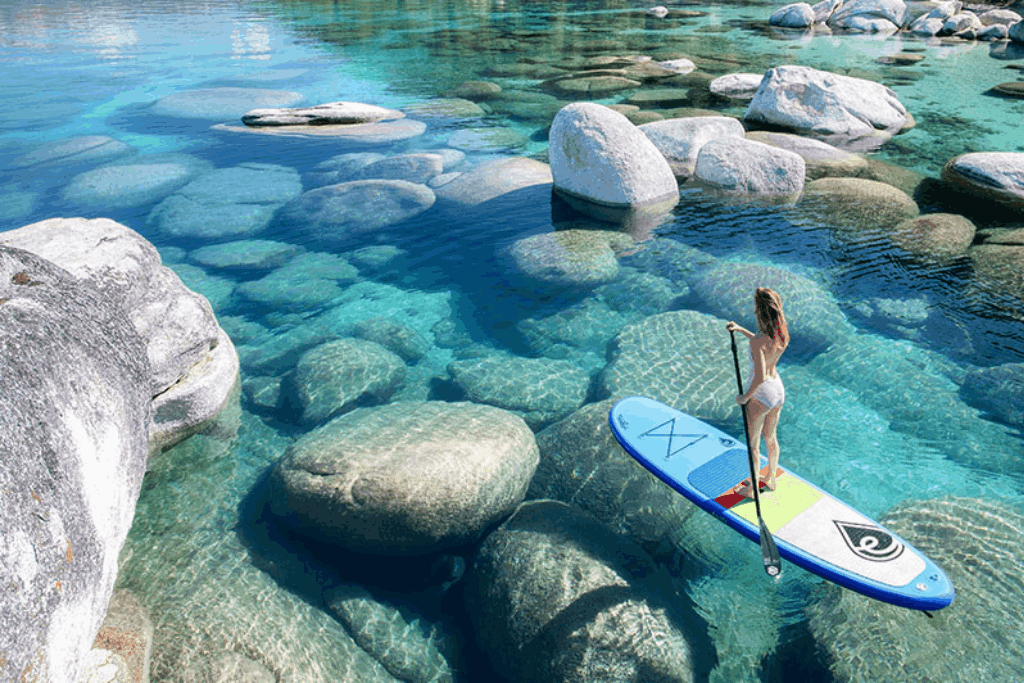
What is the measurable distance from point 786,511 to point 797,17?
133 feet

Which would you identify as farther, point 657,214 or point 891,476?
point 657,214

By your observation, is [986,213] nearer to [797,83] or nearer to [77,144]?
[797,83]

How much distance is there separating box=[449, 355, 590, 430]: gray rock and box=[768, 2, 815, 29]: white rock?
38.2 meters

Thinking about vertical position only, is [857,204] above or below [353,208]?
above

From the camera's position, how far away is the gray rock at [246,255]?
11.7 meters

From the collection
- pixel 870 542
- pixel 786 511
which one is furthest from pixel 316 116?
pixel 870 542

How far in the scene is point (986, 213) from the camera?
1233cm

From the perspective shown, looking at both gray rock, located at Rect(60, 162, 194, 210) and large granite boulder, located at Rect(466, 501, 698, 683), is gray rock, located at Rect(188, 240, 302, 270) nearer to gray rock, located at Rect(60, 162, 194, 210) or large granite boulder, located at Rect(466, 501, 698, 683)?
gray rock, located at Rect(60, 162, 194, 210)

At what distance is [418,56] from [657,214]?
21.8 metres

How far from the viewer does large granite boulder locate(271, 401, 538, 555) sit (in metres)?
5.92

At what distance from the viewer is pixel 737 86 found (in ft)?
70.3

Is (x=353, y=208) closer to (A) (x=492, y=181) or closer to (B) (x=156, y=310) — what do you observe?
(A) (x=492, y=181)

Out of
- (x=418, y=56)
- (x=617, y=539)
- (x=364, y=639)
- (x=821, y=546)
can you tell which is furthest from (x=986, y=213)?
(x=418, y=56)

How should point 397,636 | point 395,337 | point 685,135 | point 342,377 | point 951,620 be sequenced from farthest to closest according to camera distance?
point 685,135 < point 395,337 < point 342,377 < point 397,636 < point 951,620
